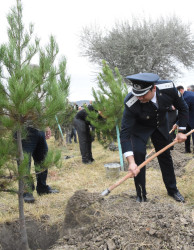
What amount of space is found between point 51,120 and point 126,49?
12.9m

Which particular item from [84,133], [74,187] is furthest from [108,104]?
[74,187]

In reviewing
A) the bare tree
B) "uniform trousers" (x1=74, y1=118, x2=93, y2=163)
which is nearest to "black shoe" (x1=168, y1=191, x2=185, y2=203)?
"uniform trousers" (x1=74, y1=118, x2=93, y2=163)

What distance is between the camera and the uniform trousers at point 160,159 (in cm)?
312

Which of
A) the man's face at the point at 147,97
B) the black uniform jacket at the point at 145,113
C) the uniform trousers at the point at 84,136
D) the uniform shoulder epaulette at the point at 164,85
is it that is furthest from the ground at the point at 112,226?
the uniform trousers at the point at 84,136

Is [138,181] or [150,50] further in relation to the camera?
[150,50]

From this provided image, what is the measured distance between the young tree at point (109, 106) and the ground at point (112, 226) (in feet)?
7.26

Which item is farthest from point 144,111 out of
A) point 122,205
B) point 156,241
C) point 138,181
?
point 156,241

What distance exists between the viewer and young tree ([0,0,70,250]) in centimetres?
208

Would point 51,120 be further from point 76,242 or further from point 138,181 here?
point 138,181

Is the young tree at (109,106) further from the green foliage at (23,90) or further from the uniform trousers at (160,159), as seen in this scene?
the green foliage at (23,90)

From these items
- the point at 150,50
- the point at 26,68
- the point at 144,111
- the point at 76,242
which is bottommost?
the point at 76,242

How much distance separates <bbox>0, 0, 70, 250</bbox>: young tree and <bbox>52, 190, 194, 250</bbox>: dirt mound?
64cm

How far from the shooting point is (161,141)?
10.8 feet

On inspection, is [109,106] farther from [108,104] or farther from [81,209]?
Answer: [81,209]
